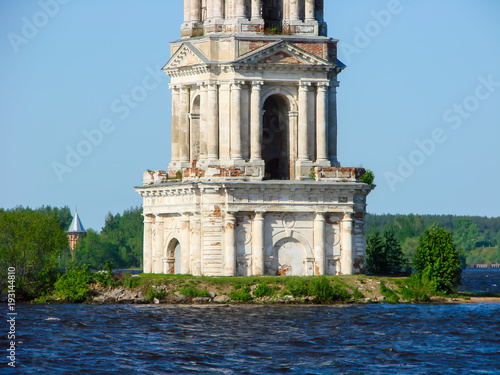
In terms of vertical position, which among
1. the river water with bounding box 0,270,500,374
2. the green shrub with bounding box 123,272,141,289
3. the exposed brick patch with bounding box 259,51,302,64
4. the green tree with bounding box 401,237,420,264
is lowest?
the river water with bounding box 0,270,500,374

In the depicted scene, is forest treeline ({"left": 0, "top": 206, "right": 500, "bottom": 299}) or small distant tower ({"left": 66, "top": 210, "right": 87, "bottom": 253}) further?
small distant tower ({"left": 66, "top": 210, "right": 87, "bottom": 253})

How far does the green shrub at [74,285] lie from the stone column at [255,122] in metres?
9.54

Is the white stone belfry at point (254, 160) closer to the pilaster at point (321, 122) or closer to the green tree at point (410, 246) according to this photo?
the pilaster at point (321, 122)

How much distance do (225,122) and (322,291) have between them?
9.55m

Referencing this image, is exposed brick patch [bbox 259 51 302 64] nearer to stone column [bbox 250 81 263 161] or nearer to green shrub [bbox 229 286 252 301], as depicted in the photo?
stone column [bbox 250 81 263 161]

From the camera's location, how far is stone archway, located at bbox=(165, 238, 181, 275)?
58312mm

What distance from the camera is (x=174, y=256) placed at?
58688 millimetres

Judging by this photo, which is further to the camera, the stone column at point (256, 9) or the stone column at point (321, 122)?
the stone column at point (321, 122)

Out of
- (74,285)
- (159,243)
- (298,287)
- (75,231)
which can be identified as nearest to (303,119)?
(298,287)

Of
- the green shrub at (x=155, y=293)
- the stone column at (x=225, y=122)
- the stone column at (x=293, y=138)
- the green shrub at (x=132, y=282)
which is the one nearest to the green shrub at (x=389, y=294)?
the stone column at (x=293, y=138)

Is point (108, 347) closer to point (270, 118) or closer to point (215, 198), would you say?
point (215, 198)

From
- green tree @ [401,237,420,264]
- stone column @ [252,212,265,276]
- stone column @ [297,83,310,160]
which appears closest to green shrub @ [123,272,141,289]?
stone column @ [252,212,265,276]

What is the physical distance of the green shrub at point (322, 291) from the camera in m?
52.0

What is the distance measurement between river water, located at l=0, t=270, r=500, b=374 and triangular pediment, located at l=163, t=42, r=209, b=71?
12.1 metres
